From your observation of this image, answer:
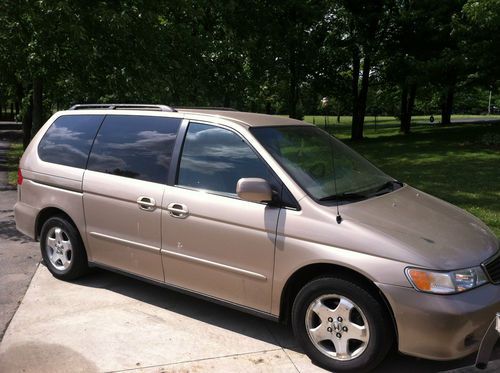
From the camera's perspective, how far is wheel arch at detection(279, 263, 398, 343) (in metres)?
3.36

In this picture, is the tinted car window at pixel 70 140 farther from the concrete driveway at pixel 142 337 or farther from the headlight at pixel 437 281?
the headlight at pixel 437 281

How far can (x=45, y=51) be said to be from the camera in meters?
10.3

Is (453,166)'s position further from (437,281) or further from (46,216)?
(437,281)

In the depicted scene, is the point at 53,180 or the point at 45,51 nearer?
the point at 53,180

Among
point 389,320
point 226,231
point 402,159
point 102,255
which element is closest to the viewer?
point 389,320

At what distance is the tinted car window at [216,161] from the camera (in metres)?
4.05

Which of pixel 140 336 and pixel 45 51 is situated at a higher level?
pixel 45 51

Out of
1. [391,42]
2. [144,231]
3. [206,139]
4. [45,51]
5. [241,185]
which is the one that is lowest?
[144,231]

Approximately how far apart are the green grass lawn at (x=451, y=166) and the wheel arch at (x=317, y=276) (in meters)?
4.23

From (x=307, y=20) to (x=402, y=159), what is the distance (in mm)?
8443

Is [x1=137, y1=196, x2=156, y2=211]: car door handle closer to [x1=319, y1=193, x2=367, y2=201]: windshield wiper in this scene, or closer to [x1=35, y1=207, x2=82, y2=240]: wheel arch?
[x1=35, y1=207, x2=82, y2=240]: wheel arch

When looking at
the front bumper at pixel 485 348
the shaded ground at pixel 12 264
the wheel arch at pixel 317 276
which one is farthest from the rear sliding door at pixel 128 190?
the front bumper at pixel 485 348

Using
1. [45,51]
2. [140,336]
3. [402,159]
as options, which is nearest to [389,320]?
[140,336]

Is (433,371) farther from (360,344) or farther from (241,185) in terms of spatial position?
(241,185)
